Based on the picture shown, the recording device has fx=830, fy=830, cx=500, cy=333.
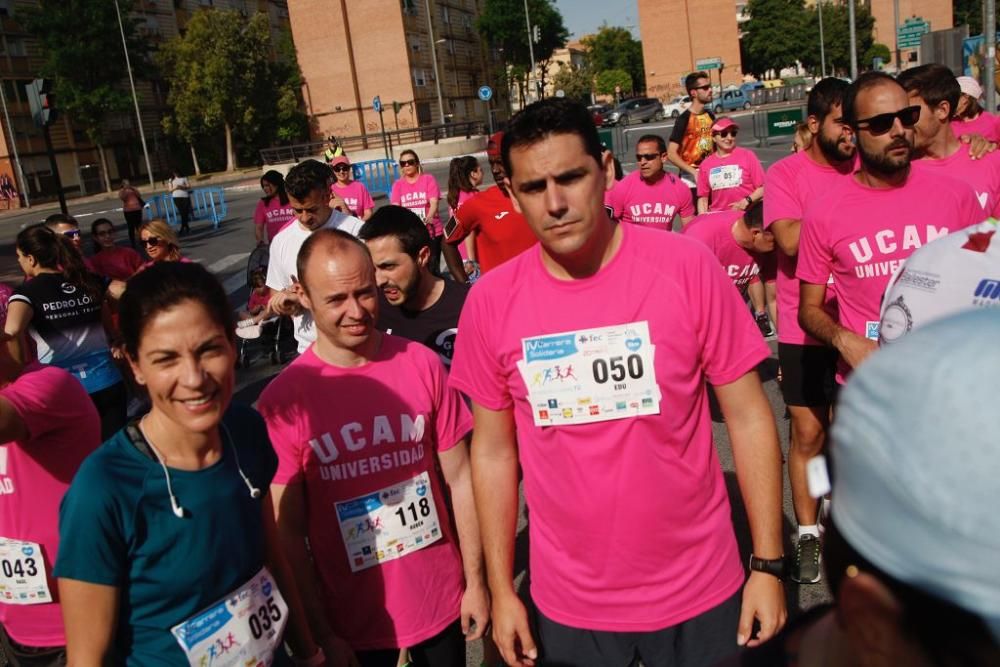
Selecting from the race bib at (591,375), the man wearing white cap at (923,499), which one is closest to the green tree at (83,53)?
the race bib at (591,375)

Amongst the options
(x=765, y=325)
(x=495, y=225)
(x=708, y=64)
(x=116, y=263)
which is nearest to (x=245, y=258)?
(x=116, y=263)

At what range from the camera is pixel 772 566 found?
2264mm

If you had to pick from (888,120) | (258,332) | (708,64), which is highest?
(708,64)

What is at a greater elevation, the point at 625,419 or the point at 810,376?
the point at 625,419

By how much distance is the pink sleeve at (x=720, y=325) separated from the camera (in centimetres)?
225

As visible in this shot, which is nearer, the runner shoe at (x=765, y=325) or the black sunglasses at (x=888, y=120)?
the black sunglasses at (x=888, y=120)

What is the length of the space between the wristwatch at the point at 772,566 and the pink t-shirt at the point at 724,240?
3918 mm

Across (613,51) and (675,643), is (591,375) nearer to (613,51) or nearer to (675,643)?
(675,643)

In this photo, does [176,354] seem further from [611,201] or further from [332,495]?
[611,201]

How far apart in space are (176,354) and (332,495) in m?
0.79

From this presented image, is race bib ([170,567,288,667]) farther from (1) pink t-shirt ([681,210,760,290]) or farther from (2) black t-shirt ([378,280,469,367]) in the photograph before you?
(1) pink t-shirt ([681,210,760,290])

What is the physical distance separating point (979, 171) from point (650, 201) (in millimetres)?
3529

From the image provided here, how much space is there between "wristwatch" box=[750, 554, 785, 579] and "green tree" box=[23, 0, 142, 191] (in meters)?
57.1

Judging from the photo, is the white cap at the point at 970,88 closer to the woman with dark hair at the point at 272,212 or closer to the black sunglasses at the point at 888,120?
the black sunglasses at the point at 888,120
